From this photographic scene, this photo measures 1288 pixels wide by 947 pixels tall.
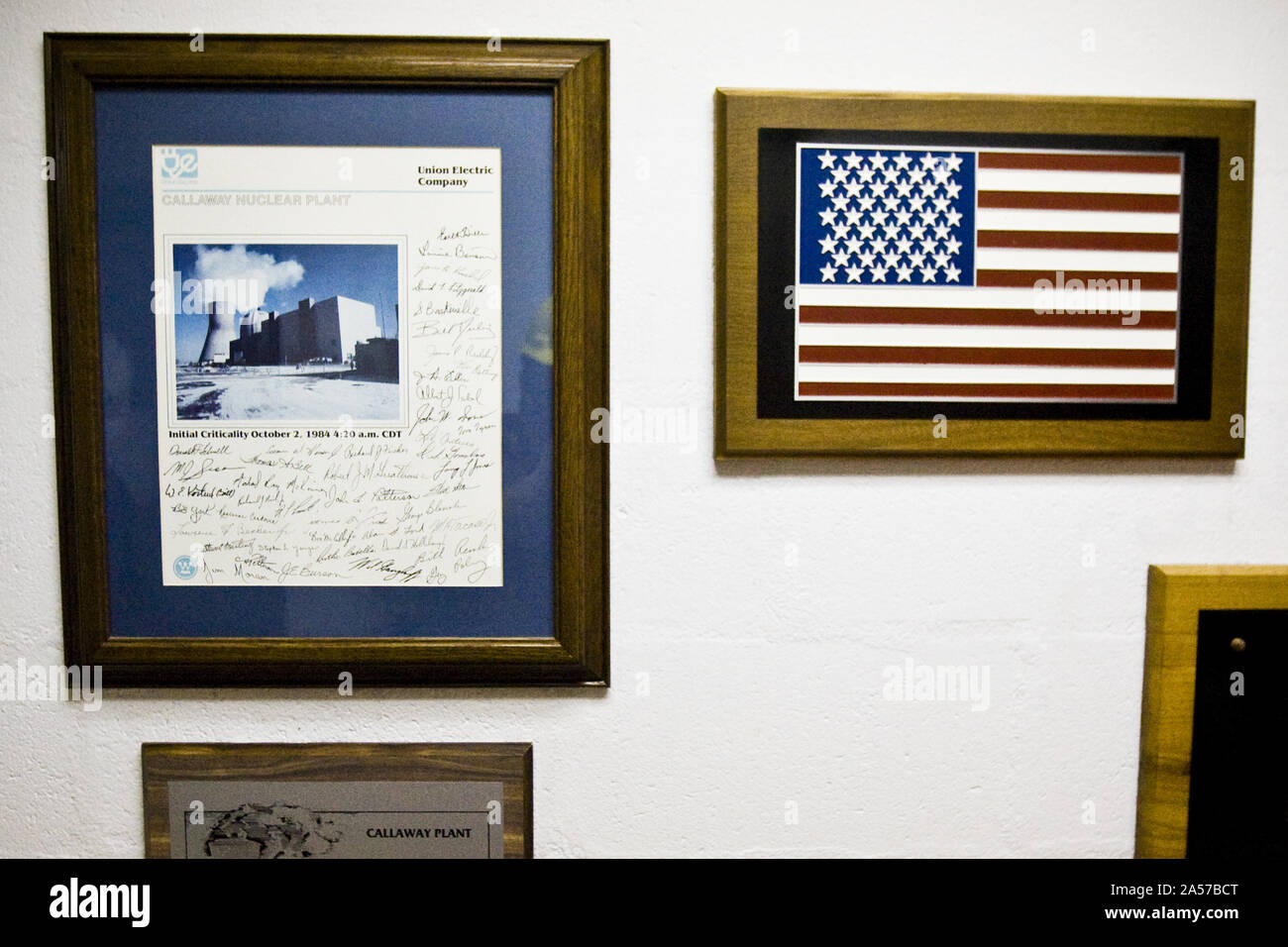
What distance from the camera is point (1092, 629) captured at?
1054 millimetres

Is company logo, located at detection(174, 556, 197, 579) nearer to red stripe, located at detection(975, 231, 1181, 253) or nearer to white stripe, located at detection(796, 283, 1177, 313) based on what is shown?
white stripe, located at detection(796, 283, 1177, 313)

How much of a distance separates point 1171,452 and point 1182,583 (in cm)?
18

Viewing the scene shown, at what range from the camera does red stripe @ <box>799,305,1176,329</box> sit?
3.33 feet

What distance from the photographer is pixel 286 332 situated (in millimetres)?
1002

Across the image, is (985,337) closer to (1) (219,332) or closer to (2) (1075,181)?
(2) (1075,181)

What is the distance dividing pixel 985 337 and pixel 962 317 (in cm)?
4

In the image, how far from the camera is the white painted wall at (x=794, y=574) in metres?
1.00

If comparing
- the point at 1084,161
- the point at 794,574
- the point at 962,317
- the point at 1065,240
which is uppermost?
the point at 1084,161

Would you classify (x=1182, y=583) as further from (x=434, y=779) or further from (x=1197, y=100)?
(x=434, y=779)

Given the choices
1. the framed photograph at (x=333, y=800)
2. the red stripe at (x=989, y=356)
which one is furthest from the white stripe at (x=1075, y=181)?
the framed photograph at (x=333, y=800)
